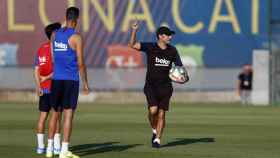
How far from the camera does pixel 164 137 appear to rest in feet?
69.0

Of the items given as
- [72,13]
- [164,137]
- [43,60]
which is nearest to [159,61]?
[43,60]

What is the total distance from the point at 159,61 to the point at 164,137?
10.3 feet

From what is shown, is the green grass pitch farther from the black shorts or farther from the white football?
the white football

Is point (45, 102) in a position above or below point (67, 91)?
below

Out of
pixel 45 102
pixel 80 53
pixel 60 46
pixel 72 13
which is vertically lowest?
pixel 45 102

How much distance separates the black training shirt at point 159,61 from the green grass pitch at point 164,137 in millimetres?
1242

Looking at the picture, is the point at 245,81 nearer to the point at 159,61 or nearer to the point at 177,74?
the point at 177,74

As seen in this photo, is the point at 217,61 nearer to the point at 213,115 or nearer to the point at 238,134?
the point at 213,115

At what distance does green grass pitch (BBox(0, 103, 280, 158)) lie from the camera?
55.3ft

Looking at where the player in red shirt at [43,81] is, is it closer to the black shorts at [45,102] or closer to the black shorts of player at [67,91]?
the black shorts at [45,102]

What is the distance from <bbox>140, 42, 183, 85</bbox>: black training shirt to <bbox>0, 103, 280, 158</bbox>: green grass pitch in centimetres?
124

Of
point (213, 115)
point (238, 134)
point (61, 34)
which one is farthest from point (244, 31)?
→ point (61, 34)

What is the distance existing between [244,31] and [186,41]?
2.99 metres

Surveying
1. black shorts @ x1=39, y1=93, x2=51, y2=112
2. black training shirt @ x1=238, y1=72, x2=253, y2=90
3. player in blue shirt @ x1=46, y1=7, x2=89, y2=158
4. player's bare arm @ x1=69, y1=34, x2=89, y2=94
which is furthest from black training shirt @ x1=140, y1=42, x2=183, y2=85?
black training shirt @ x1=238, y1=72, x2=253, y2=90
